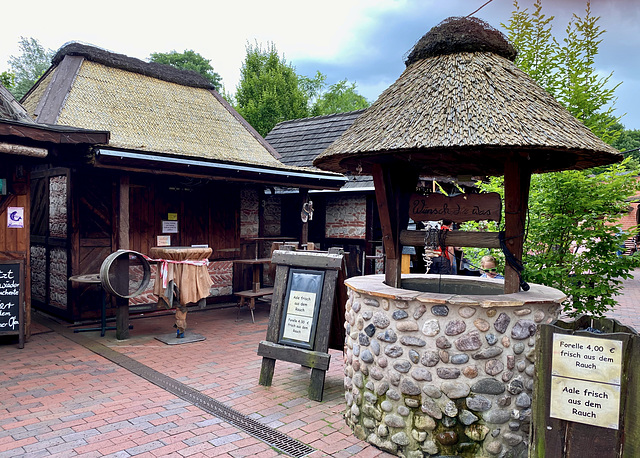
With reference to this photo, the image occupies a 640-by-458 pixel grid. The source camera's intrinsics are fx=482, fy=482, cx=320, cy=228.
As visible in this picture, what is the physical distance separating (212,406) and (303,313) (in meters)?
1.25

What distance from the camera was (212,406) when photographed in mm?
4484

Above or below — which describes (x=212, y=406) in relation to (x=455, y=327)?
below

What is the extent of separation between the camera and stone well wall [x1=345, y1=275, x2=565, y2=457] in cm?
346

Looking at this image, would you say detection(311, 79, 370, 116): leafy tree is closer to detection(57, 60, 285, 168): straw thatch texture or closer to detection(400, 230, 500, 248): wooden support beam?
detection(57, 60, 285, 168): straw thatch texture

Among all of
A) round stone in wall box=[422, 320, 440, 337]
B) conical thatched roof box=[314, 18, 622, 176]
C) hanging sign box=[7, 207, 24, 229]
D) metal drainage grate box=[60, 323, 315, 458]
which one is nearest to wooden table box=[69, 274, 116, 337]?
metal drainage grate box=[60, 323, 315, 458]

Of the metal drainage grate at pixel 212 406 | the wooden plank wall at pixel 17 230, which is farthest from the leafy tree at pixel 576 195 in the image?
the wooden plank wall at pixel 17 230

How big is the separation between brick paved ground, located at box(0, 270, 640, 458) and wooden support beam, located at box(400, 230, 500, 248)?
68.5 inches

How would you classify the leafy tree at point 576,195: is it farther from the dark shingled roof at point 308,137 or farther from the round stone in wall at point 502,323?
the dark shingled roof at point 308,137

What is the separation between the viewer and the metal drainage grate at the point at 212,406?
371cm

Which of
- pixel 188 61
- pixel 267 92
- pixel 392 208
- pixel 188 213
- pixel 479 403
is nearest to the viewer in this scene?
pixel 479 403

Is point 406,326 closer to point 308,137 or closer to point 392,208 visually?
point 392,208

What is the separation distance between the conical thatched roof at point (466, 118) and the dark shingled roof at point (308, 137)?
797cm

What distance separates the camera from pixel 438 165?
4820mm

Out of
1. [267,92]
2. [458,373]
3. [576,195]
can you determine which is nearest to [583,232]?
[576,195]
